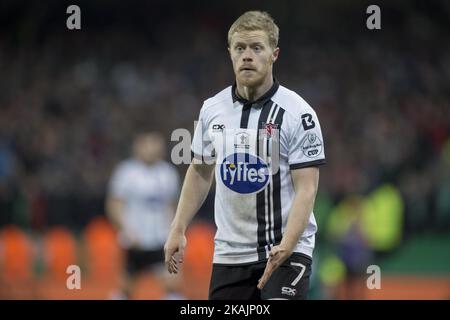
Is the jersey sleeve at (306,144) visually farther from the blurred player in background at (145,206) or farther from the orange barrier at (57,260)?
the orange barrier at (57,260)

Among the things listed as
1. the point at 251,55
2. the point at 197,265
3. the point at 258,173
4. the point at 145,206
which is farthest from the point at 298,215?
the point at 197,265

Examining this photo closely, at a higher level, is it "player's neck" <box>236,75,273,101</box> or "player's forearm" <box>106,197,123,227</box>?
"player's neck" <box>236,75,273,101</box>

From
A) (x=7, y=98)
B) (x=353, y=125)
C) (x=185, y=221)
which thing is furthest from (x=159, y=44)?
(x=185, y=221)

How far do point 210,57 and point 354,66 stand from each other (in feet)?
9.97

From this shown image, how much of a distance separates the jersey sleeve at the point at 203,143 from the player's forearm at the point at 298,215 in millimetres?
656

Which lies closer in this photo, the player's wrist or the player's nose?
the player's wrist

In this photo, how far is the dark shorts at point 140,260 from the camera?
9477 millimetres

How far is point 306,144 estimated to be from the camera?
4992mm

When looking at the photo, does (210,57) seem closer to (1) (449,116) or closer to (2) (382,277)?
(1) (449,116)

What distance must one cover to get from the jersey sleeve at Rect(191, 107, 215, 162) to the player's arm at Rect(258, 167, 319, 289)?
1.91 ft

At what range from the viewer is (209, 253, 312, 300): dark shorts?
4930 mm

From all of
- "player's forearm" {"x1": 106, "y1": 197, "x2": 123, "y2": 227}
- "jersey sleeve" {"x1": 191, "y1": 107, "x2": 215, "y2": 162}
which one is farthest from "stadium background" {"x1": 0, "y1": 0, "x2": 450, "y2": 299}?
"jersey sleeve" {"x1": 191, "y1": 107, "x2": 215, "y2": 162}

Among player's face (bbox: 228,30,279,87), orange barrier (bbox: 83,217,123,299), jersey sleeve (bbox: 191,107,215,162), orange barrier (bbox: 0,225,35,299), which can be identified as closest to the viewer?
player's face (bbox: 228,30,279,87)

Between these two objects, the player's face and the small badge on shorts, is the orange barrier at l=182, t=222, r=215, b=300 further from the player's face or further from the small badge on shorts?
the player's face
